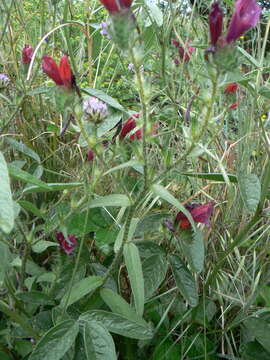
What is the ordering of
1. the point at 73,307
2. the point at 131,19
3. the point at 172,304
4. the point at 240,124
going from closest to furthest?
the point at 131,19
the point at 73,307
the point at 172,304
the point at 240,124

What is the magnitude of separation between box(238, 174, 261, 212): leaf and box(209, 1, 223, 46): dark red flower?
0.23 m

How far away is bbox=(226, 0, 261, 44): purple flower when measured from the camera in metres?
0.61

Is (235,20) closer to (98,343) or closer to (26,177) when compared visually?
(26,177)

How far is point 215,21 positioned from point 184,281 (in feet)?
1.35

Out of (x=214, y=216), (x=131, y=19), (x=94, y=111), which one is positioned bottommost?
(x=214, y=216)

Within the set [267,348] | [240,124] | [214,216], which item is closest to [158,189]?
[267,348]

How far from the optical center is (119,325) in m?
0.73

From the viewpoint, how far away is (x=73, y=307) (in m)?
0.84

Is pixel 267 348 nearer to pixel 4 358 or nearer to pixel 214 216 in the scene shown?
pixel 214 216

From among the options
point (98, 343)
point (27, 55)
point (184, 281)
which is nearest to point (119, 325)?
point (98, 343)

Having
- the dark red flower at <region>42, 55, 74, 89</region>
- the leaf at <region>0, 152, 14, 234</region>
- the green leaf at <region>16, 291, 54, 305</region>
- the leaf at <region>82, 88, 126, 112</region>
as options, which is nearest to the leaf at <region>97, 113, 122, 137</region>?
the leaf at <region>82, 88, 126, 112</region>

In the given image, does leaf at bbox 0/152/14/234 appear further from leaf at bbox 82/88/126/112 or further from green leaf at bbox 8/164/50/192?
leaf at bbox 82/88/126/112

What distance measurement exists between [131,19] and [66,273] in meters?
0.46

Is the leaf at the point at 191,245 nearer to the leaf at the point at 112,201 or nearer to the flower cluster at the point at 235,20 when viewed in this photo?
the leaf at the point at 112,201
